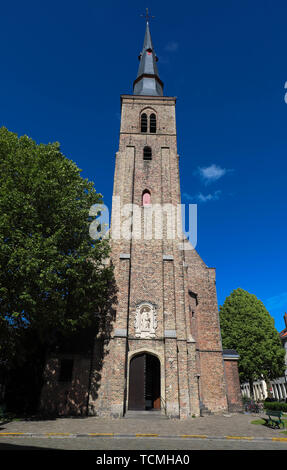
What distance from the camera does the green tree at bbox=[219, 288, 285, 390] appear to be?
2661cm

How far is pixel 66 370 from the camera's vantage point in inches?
601

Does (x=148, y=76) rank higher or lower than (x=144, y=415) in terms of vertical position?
higher

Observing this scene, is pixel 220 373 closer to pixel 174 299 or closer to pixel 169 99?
pixel 174 299

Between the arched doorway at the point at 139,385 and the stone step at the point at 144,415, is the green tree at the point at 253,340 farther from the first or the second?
the stone step at the point at 144,415

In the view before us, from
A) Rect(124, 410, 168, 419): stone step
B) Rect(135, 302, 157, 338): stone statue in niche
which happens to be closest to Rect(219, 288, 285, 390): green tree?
Rect(135, 302, 157, 338): stone statue in niche

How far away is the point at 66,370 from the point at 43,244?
7.94m

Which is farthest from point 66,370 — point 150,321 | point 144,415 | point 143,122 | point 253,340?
point 143,122

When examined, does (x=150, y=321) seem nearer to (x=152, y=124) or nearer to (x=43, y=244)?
(x=43, y=244)

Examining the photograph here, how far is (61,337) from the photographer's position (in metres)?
15.9

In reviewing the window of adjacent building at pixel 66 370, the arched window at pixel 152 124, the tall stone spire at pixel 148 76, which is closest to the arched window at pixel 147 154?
the arched window at pixel 152 124

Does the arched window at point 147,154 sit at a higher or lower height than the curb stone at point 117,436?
higher

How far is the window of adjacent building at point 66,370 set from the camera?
593 inches

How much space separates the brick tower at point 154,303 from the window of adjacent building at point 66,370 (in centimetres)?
148

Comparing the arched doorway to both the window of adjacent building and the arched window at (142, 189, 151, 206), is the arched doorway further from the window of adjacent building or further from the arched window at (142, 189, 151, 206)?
the arched window at (142, 189, 151, 206)
